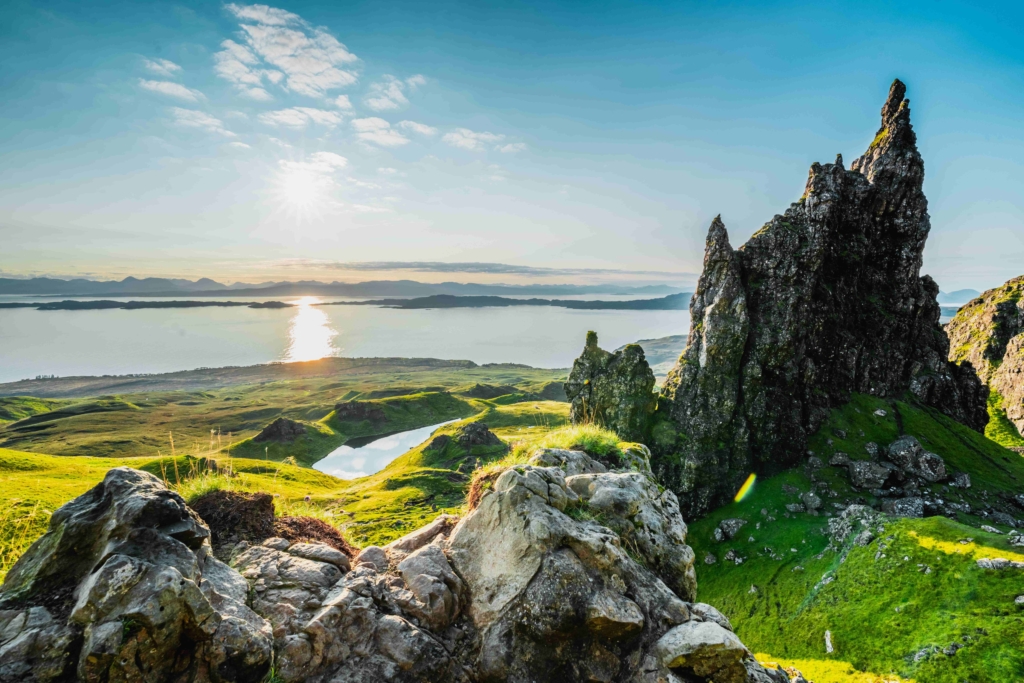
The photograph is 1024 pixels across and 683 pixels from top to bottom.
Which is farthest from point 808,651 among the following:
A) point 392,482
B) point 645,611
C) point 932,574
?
point 392,482

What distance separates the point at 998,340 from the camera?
90250mm

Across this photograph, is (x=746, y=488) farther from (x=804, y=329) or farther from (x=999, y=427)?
(x=999, y=427)

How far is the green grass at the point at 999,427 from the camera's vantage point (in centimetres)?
7344

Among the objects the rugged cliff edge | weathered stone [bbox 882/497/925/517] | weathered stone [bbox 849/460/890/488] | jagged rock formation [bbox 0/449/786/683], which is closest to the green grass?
the rugged cliff edge

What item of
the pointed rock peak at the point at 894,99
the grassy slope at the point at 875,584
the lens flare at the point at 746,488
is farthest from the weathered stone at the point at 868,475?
the pointed rock peak at the point at 894,99

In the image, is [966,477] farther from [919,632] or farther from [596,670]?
[596,670]

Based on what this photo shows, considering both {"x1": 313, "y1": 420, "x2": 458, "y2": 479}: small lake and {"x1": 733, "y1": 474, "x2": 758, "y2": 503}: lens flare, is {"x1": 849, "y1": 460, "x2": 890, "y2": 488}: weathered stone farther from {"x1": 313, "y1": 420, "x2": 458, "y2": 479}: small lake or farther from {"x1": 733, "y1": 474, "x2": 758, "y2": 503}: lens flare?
{"x1": 313, "y1": 420, "x2": 458, "y2": 479}: small lake

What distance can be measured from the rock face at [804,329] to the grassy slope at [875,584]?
171 inches

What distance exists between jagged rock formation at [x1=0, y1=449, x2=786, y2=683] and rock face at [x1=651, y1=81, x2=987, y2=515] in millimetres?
46674

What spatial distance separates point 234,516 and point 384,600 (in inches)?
152

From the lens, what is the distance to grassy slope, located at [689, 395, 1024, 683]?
91.0ft

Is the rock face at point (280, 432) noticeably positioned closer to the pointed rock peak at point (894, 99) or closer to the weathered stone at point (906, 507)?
the weathered stone at point (906, 507)

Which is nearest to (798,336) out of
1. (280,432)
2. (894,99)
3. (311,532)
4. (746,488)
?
(746,488)

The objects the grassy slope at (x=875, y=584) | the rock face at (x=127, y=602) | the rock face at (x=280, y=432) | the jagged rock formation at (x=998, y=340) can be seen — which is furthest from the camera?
the rock face at (x=280, y=432)
